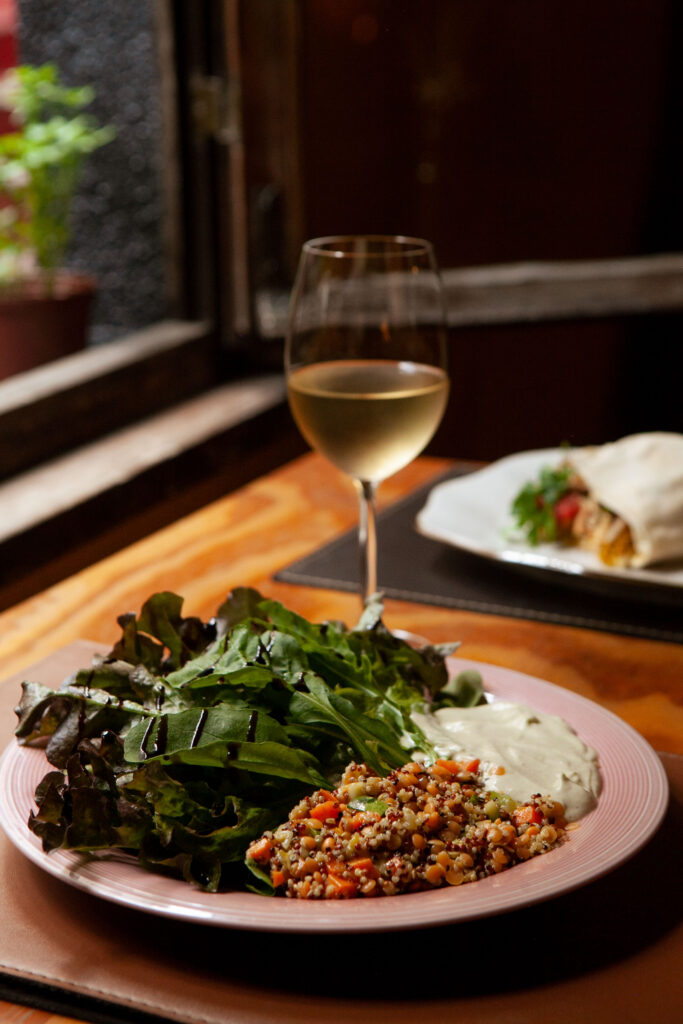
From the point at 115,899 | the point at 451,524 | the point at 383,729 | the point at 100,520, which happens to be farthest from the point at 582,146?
the point at 115,899

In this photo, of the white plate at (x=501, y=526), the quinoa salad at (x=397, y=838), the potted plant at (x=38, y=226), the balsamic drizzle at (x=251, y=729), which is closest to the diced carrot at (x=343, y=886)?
the quinoa salad at (x=397, y=838)

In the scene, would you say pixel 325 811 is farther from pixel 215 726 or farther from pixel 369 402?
pixel 369 402

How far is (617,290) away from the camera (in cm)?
284

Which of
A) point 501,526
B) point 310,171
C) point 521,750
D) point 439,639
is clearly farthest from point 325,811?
point 310,171

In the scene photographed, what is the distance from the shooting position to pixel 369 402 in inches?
43.3

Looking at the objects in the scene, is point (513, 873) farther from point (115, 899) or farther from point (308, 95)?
point (308, 95)

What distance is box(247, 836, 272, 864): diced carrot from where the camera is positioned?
0.67 metres

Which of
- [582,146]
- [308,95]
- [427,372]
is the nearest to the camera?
[427,372]

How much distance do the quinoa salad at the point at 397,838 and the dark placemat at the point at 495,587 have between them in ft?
1.61

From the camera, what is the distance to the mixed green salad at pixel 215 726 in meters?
0.68

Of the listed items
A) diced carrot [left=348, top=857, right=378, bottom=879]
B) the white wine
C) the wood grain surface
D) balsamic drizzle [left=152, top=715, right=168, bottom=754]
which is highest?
the white wine

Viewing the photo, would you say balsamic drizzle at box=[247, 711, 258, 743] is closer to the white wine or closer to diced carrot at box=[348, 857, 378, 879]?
diced carrot at box=[348, 857, 378, 879]

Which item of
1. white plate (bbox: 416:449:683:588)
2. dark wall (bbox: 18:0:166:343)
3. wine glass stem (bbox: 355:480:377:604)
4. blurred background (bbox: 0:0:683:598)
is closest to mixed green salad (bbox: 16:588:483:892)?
wine glass stem (bbox: 355:480:377:604)

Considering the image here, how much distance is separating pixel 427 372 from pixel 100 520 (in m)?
1.30
